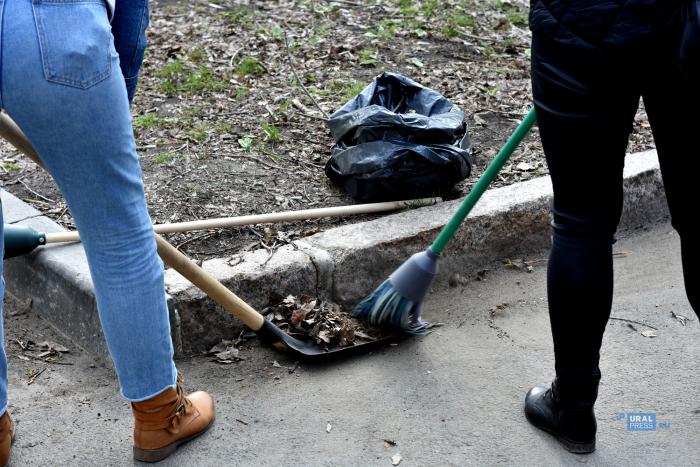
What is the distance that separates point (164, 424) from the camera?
2.56 metres

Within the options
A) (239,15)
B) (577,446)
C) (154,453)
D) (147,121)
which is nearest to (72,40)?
(154,453)

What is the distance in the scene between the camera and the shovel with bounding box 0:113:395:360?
9.09 feet

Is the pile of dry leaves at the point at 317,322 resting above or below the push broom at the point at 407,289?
below

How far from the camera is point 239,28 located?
6.63 m

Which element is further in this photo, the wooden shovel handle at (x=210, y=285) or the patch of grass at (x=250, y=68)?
the patch of grass at (x=250, y=68)

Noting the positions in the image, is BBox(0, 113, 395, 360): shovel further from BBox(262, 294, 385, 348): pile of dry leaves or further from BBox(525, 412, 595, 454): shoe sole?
BBox(525, 412, 595, 454): shoe sole

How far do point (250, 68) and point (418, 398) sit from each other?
333 centimetres

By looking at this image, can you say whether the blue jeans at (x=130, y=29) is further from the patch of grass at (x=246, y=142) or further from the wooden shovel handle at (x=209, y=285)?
the patch of grass at (x=246, y=142)

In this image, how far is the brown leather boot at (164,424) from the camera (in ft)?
8.27

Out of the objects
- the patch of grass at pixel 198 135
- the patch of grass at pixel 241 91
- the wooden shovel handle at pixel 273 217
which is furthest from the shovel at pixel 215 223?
the patch of grass at pixel 241 91

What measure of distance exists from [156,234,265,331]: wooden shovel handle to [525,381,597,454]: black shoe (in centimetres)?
102

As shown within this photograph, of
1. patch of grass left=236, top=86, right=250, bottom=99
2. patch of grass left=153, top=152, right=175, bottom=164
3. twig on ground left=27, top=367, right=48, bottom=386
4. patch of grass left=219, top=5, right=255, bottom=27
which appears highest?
patch of grass left=153, top=152, right=175, bottom=164

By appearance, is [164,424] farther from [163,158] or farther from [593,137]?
[163,158]

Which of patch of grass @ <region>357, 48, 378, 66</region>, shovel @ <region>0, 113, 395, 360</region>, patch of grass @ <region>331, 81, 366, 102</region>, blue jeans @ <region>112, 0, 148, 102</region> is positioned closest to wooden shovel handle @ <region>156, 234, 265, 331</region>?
shovel @ <region>0, 113, 395, 360</region>
